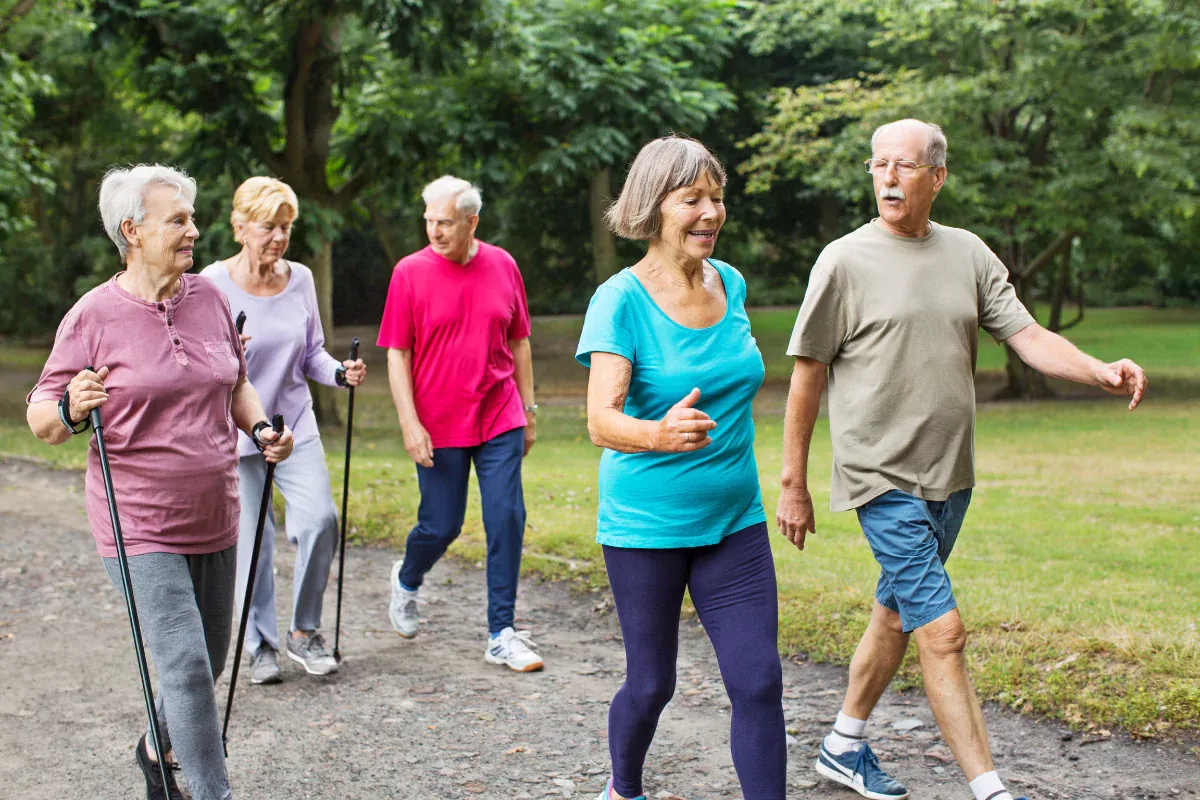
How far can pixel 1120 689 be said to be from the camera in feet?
16.7

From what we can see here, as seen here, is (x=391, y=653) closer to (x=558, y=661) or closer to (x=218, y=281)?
(x=558, y=661)

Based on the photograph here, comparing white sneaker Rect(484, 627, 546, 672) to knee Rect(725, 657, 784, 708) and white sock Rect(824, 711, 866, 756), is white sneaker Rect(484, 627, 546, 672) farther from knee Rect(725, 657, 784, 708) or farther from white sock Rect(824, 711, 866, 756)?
knee Rect(725, 657, 784, 708)

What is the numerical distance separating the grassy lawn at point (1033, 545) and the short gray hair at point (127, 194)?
143 inches

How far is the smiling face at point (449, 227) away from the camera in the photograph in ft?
19.6

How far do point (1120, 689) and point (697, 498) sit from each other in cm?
252

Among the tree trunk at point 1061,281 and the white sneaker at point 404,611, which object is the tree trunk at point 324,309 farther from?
the tree trunk at point 1061,281

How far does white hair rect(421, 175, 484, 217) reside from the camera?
5965 millimetres

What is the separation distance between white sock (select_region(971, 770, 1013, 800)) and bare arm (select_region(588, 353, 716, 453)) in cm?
134

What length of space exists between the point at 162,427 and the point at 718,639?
5.66 ft

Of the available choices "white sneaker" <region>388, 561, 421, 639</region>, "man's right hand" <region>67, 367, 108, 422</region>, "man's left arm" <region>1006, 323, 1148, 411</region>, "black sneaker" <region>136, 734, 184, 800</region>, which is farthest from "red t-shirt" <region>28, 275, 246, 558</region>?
"white sneaker" <region>388, 561, 421, 639</region>

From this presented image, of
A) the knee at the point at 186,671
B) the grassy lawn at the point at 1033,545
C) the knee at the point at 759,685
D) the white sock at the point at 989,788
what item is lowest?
→ the grassy lawn at the point at 1033,545

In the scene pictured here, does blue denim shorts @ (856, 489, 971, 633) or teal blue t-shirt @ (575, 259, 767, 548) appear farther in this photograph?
blue denim shorts @ (856, 489, 971, 633)

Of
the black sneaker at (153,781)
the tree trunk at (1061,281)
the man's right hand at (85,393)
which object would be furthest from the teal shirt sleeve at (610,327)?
the tree trunk at (1061,281)

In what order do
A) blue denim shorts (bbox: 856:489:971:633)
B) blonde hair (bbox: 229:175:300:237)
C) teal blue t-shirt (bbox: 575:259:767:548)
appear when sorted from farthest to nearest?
blonde hair (bbox: 229:175:300:237) → blue denim shorts (bbox: 856:489:971:633) → teal blue t-shirt (bbox: 575:259:767:548)
